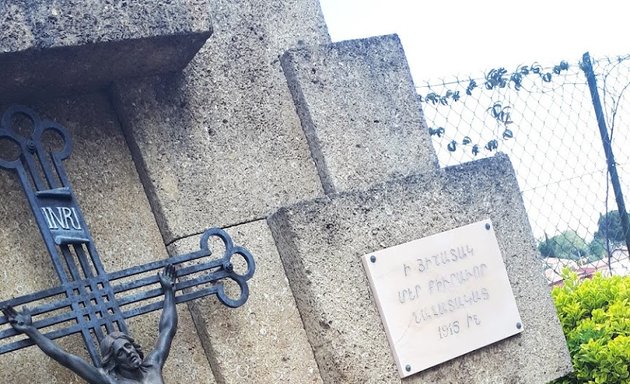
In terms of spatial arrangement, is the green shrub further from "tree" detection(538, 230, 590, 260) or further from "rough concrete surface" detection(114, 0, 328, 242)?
"rough concrete surface" detection(114, 0, 328, 242)

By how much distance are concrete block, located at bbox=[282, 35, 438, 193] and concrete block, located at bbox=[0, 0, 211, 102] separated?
49cm

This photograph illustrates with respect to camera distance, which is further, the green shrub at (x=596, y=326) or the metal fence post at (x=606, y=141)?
the metal fence post at (x=606, y=141)

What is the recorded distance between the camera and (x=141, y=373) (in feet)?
8.25

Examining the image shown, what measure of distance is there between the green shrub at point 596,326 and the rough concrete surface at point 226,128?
1.29m

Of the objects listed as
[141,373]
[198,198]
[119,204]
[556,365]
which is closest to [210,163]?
[198,198]

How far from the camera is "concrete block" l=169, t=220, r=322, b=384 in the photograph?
113 inches

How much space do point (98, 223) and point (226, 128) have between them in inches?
22.2

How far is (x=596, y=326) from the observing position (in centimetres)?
360

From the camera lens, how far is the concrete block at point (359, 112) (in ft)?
10.3

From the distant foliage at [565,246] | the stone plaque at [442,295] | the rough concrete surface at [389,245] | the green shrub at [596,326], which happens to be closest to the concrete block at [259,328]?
the rough concrete surface at [389,245]

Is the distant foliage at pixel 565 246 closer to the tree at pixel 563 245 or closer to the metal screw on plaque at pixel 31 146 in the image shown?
the tree at pixel 563 245

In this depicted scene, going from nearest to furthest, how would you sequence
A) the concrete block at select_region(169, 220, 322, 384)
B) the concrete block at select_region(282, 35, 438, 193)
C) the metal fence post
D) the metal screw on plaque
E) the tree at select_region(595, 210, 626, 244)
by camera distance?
the metal screw on plaque, the concrete block at select_region(169, 220, 322, 384), the concrete block at select_region(282, 35, 438, 193), the metal fence post, the tree at select_region(595, 210, 626, 244)

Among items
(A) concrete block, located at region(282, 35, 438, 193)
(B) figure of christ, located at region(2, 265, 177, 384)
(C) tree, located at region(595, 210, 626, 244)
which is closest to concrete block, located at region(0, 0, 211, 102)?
(A) concrete block, located at region(282, 35, 438, 193)

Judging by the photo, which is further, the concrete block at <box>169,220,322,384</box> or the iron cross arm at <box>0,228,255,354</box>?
the concrete block at <box>169,220,322,384</box>
